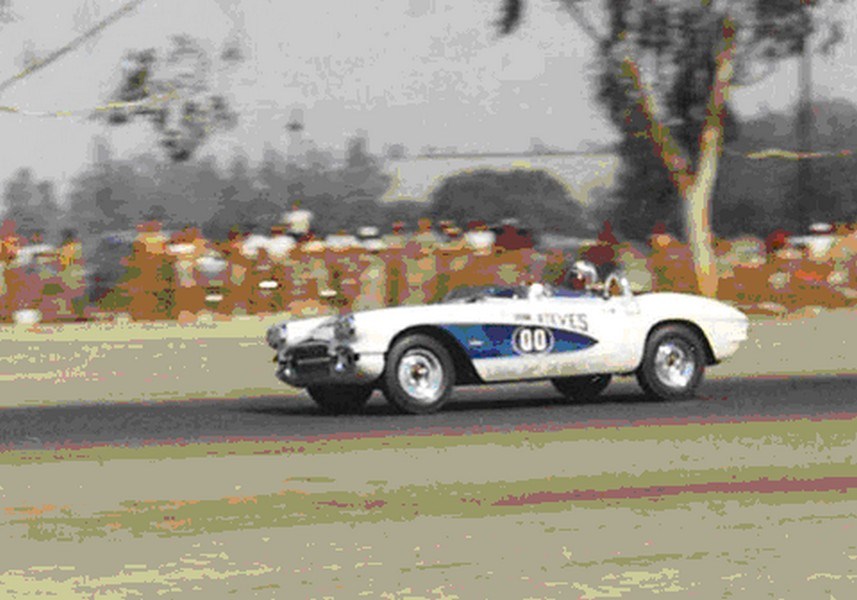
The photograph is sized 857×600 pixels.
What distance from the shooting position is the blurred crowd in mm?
30938

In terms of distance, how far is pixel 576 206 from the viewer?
1665 inches

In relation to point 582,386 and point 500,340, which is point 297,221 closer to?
point 582,386

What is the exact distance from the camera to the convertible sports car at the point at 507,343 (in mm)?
16609

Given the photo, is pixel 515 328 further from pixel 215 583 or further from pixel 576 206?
pixel 576 206

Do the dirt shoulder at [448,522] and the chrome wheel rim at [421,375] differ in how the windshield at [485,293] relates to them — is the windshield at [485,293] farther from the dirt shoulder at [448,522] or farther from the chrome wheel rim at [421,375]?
the dirt shoulder at [448,522]

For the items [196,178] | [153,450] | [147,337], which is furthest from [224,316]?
[153,450]

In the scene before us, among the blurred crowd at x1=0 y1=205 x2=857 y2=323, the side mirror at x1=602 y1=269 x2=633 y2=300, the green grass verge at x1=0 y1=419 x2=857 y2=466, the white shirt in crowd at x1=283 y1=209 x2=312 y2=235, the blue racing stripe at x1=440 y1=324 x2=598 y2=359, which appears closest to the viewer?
the green grass verge at x1=0 y1=419 x2=857 y2=466

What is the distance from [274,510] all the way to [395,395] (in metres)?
5.79

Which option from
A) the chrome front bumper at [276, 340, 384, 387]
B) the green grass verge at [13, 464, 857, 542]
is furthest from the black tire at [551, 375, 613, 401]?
the green grass verge at [13, 464, 857, 542]

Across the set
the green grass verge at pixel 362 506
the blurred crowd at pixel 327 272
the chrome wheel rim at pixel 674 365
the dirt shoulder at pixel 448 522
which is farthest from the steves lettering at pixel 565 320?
the blurred crowd at pixel 327 272

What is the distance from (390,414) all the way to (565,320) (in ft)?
5.23

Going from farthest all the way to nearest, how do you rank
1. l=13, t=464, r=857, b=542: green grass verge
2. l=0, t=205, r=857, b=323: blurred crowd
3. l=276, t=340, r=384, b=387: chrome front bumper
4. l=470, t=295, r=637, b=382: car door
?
1. l=0, t=205, r=857, b=323: blurred crowd
2. l=470, t=295, r=637, b=382: car door
3. l=276, t=340, r=384, b=387: chrome front bumper
4. l=13, t=464, r=857, b=542: green grass verge

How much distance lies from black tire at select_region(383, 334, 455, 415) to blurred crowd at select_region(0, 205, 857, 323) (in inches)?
525

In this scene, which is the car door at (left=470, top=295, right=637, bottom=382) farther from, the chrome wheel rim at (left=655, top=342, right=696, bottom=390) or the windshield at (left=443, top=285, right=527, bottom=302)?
the chrome wheel rim at (left=655, top=342, right=696, bottom=390)
